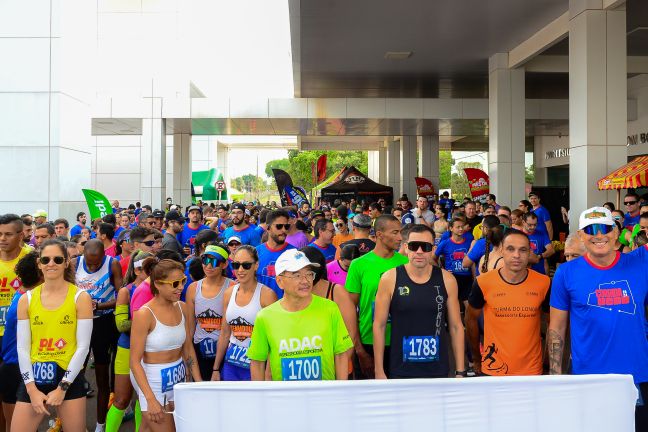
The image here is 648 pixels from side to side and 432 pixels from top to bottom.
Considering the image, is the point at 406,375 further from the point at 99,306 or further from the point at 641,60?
the point at 641,60

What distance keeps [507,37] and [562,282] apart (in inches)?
562

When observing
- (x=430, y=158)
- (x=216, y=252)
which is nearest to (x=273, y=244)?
(x=216, y=252)

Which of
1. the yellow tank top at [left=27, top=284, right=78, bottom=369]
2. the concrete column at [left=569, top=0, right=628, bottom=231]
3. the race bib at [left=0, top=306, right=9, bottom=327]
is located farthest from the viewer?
the concrete column at [left=569, top=0, right=628, bottom=231]

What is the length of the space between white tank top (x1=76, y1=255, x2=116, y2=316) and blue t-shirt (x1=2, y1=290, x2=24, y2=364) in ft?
4.21

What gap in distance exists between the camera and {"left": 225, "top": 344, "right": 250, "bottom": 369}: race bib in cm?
462

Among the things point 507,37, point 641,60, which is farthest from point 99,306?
point 641,60

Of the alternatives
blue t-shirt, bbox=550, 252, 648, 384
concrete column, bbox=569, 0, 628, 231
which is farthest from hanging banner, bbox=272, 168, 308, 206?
blue t-shirt, bbox=550, 252, 648, 384

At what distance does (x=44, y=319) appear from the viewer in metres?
4.33

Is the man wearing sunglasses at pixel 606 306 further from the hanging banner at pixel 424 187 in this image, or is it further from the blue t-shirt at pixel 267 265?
the hanging banner at pixel 424 187

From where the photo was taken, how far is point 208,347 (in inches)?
201

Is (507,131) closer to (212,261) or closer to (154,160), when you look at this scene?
(154,160)

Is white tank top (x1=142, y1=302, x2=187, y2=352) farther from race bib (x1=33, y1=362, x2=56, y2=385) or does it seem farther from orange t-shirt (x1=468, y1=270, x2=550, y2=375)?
orange t-shirt (x1=468, y1=270, x2=550, y2=375)

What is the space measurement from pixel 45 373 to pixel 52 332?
285 mm

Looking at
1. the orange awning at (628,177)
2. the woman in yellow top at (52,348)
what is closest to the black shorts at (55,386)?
the woman in yellow top at (52,348)
